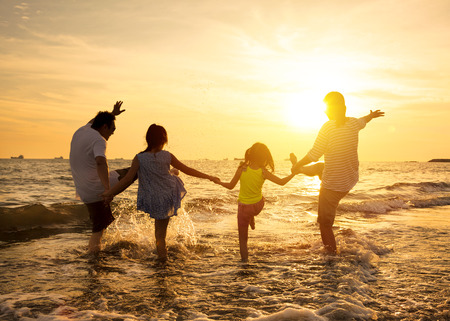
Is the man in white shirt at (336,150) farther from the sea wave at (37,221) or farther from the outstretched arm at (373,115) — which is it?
the sea wave at (37,221)

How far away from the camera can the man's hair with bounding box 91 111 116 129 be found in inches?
246

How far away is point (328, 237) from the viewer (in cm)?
652

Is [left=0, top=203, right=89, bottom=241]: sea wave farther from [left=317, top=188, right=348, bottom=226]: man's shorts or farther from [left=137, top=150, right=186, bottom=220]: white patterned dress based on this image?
[left=317, top=188, right=348, bottom=226]: man's shorts

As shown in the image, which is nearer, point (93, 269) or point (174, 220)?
point (93, 269)

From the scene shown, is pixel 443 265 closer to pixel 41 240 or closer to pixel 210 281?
pixel 210 281

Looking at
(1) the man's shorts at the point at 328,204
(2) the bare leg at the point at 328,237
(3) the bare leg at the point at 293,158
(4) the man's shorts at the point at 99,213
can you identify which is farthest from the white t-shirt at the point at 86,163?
(2) the bare leg at the point at 328,237

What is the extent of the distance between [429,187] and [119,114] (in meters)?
30.3

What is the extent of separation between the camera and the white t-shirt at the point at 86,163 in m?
6.00

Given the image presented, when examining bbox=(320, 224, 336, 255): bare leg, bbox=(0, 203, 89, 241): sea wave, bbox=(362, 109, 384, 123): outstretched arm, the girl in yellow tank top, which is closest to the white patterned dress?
the girl in yellow tank top

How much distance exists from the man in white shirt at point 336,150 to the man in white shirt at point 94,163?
3397 millimetres

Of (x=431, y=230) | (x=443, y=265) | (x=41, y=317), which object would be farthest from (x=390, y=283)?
(x=431, y=230)

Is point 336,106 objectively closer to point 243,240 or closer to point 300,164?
point 300,164

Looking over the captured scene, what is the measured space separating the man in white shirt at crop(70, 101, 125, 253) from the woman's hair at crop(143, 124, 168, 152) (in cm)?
75

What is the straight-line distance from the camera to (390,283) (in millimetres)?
5031
